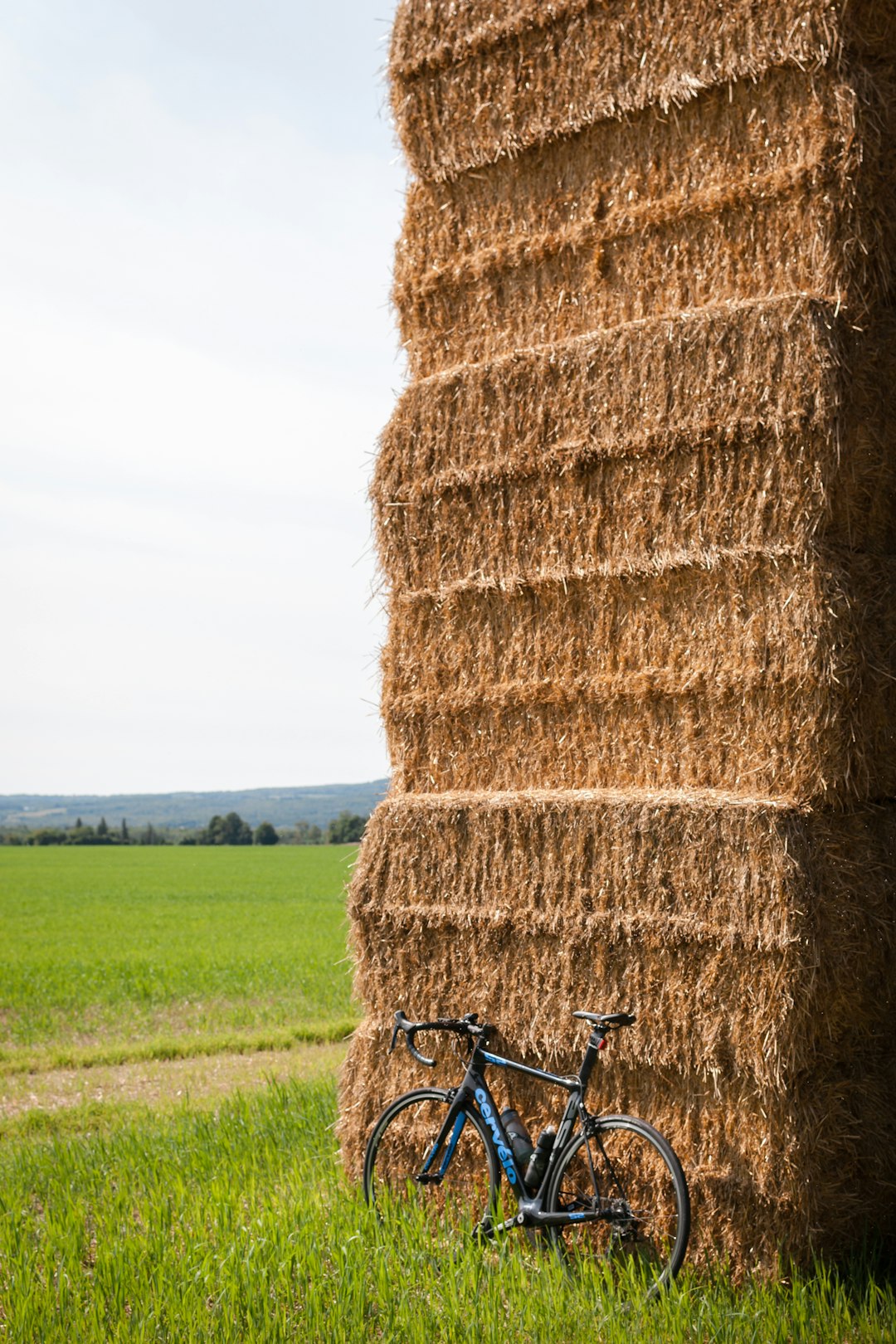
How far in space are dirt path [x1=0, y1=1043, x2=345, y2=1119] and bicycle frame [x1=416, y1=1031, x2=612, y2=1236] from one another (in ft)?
12.1

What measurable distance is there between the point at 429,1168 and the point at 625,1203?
111 centimetres

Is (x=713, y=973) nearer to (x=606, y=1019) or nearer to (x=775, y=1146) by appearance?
(x=606, y=1019)

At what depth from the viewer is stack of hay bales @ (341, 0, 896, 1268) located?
204 inches

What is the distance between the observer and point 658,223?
586 cm

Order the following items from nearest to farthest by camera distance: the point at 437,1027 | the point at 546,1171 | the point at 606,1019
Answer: the point at 606,1019 < the point at 546,1171 < the point at 437,1027

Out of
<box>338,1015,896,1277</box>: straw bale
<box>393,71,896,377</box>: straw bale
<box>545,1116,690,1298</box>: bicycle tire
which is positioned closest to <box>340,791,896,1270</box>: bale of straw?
<box>338,1015,896,1277</box>: straw bale

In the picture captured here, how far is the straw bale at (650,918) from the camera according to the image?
5078 millimetres

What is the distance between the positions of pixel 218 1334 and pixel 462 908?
2.06 metres

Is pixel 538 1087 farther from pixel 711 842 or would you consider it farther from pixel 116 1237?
pixel 116 1237

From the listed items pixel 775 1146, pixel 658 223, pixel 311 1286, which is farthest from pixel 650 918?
pixel 658 223

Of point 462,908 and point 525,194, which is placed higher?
point 525,194

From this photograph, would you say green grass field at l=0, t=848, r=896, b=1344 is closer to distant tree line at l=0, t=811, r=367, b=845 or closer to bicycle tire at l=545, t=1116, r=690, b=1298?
bicycle tire at l=545, t=1116, r=690, b=1298

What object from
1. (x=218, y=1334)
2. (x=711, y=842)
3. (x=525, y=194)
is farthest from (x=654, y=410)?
(x=218, y=1334)

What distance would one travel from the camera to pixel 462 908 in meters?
6.09
